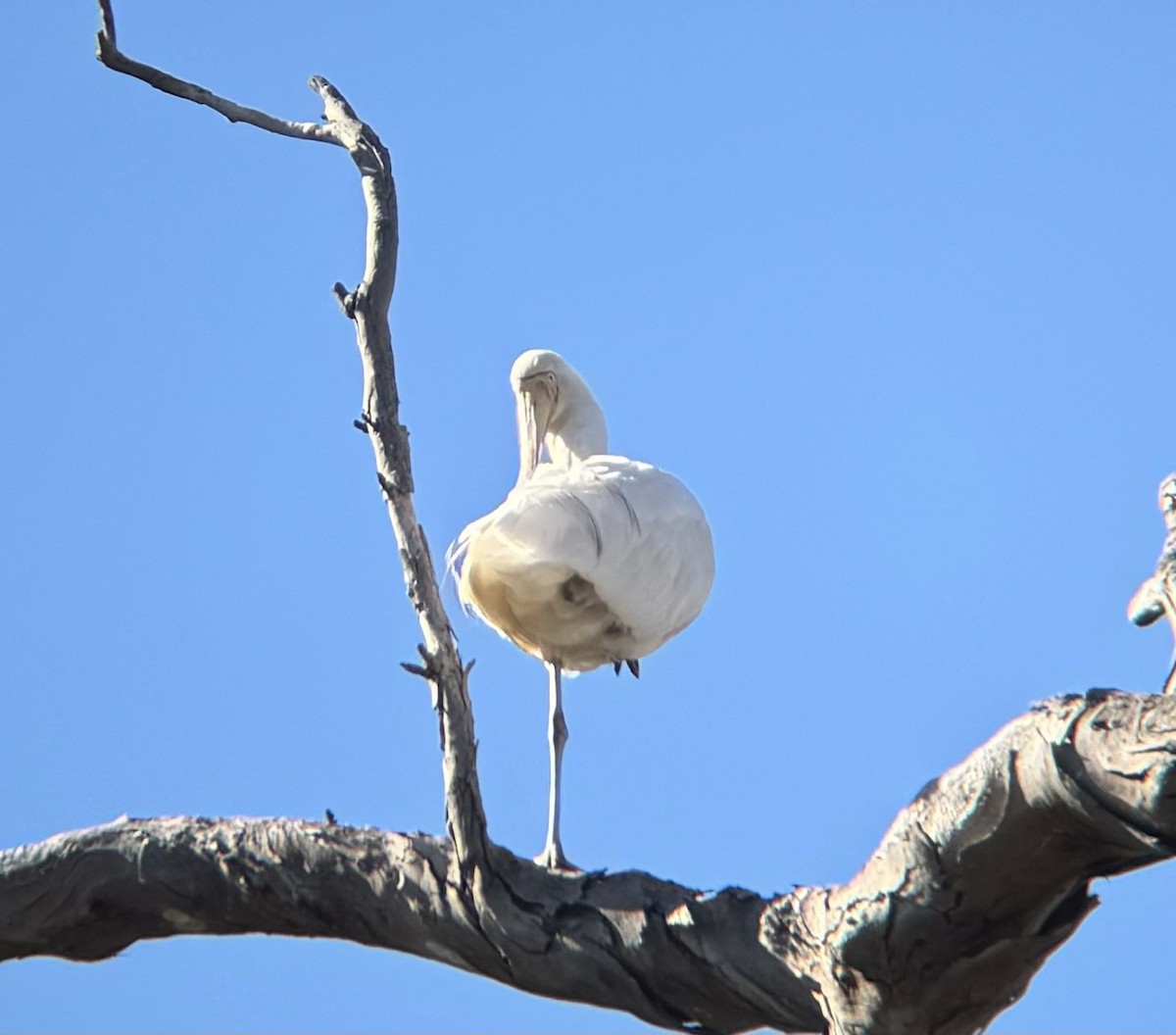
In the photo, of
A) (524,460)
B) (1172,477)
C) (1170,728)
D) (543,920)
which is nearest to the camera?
(1170,728)

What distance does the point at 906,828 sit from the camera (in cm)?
485

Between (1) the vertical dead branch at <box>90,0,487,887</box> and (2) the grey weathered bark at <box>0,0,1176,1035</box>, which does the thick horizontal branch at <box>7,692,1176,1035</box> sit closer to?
(2) the grey weathered bark at <box>0,0,1176,1035</box>

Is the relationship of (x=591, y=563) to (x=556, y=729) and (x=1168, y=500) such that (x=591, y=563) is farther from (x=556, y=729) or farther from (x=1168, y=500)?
(x=1168, y=500)

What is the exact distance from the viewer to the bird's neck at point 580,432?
953cm

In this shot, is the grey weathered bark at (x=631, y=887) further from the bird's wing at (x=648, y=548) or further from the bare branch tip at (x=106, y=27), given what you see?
the bird's wing at (x=648, y=548)

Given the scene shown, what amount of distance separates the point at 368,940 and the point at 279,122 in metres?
2.34

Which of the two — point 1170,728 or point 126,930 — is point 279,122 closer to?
point 126,930

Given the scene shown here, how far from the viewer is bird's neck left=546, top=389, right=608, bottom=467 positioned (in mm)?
9531

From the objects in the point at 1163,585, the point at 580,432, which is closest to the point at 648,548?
the point at 580,432

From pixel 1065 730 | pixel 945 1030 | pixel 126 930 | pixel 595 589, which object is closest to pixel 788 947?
pixel 945 1030

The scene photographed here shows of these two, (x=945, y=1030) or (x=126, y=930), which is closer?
(x=945, y=1030)

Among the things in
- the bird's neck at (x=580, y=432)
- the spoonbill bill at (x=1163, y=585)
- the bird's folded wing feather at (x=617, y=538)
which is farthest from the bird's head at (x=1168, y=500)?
the bird's neck at (x=580, y=432)

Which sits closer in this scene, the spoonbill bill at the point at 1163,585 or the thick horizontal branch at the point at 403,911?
the spoonbill bill at the point at 1163,585

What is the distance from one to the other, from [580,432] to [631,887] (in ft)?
13.2
